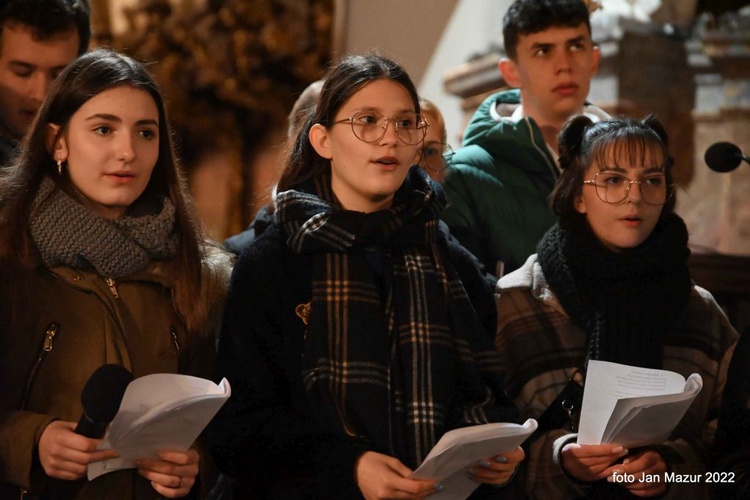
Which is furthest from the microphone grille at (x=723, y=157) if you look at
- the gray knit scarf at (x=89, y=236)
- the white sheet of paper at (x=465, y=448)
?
the gray knit scarf at (x=89, y=236)

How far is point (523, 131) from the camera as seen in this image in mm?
3605

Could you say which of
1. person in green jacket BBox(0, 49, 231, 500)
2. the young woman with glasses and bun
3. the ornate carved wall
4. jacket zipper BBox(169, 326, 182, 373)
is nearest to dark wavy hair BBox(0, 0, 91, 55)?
person in green jacket BBox(0, 49, 231, 500)

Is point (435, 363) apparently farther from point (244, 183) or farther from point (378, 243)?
point (244, 183)

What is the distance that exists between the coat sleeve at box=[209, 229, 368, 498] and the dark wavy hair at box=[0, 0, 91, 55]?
1.05 meters

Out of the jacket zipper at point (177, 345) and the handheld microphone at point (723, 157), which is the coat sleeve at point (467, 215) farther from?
the jacket zipper at point (177, 345)

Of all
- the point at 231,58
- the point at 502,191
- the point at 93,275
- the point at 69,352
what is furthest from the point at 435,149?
the point at 231,58

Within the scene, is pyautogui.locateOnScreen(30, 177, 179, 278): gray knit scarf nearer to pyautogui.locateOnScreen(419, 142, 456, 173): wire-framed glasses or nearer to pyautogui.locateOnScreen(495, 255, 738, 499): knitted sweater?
pyautogui.locateOnScreen(495, 255, 738, 499): knitted sweater

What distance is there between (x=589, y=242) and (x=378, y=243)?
0.62 m

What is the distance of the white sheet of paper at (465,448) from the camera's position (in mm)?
2377

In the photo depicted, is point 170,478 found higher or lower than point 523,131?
lower

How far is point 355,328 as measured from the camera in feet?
8.75

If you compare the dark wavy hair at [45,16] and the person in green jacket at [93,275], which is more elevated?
the dark wavy hair at [45,16]

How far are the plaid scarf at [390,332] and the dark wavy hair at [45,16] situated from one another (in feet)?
3.41

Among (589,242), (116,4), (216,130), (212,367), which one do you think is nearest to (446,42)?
(216,130)
